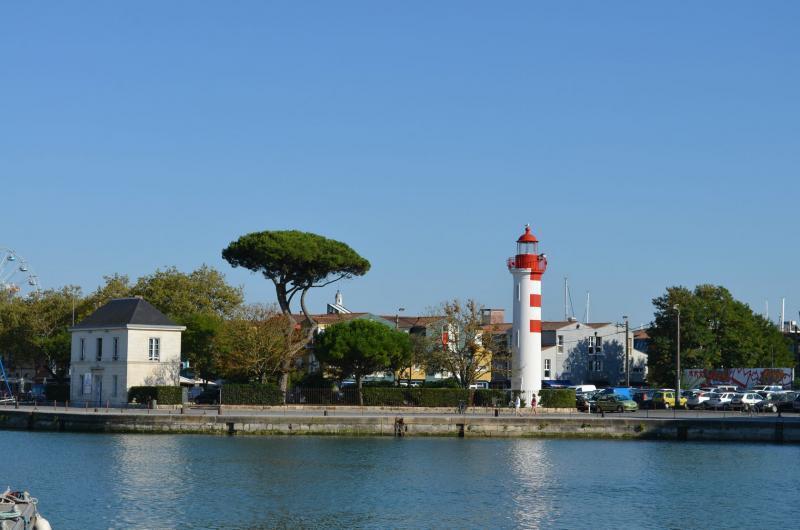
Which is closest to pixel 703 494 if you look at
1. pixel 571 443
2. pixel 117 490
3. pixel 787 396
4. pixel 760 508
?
pixel 760 508

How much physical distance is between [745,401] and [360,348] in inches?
1053

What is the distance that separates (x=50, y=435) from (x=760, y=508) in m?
36.6

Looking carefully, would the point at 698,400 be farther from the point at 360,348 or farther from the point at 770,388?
the point at 360,348

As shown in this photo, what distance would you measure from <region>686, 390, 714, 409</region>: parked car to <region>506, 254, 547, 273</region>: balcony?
1502 cm

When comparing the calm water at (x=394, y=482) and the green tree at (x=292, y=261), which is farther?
the green tree at (x=292, y=261)

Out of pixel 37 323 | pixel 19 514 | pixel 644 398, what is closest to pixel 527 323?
pixel 644 398

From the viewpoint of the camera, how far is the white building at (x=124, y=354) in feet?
240

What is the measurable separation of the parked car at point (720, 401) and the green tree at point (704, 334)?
70.2ft

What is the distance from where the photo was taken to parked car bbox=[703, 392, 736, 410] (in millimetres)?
79625

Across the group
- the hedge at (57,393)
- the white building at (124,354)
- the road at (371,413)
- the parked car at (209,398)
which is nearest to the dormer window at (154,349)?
the white building at (124,354)

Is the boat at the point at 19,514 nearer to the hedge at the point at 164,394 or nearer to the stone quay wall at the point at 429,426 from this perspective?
the stone quay wall at the point at 429,426

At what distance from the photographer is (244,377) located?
77312 mm

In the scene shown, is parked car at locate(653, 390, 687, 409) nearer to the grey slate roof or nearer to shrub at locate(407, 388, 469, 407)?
shrub at locate(407, 388, 469, 407)

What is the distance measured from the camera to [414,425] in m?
62.5
